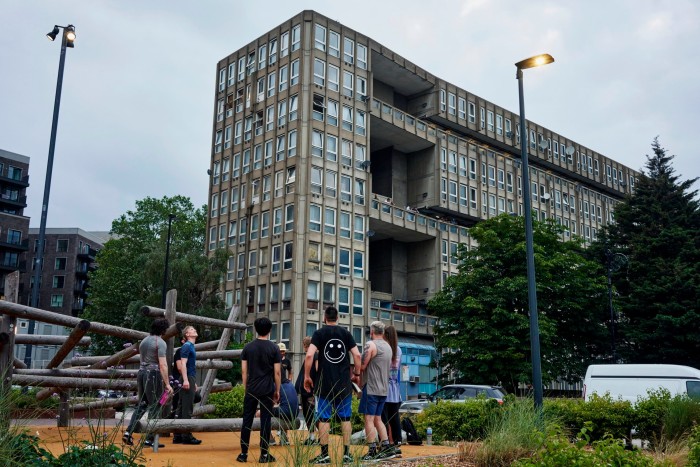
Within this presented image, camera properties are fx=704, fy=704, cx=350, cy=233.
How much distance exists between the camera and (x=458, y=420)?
14.0 metres

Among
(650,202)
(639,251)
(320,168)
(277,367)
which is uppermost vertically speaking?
(320,168)

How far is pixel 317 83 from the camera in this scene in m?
50.0

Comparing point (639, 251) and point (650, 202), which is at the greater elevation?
point (650, 202)

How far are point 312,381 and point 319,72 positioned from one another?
43407mm

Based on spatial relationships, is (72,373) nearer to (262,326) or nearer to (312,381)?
(262,326)

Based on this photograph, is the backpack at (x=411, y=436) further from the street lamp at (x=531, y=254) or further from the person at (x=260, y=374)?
the person at (x=260, y=374)

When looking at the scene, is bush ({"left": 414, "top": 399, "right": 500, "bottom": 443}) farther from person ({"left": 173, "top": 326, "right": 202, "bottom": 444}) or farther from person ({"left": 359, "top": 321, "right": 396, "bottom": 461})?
person ({"left": 173, "top": 326, "right": 202, "bottom": 444})

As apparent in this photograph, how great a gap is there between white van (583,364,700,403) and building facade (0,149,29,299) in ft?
230

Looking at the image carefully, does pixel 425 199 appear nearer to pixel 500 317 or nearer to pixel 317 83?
pixel 317 83

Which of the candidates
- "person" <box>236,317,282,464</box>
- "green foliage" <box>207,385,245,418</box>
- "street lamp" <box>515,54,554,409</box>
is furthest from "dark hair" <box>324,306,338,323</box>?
"street lamp" <box>515,54,554,409</box>

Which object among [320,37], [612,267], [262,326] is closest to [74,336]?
[262,326]

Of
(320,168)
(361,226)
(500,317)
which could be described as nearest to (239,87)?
(320,168)

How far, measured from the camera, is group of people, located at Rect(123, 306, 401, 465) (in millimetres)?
8727

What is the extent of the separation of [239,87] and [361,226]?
1563 cm
